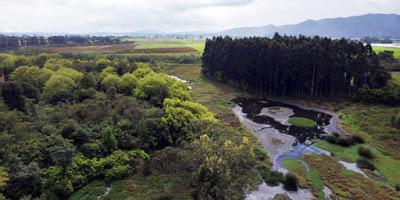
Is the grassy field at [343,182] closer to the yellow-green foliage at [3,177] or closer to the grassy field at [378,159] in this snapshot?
the grassy field at [378,159]

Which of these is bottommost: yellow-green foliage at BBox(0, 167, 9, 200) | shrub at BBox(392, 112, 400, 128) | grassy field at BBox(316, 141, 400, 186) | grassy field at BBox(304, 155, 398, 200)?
grassy field at BBox(304, 155, 398, 200)

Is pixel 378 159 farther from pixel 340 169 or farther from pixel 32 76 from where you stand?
pixel 32 76

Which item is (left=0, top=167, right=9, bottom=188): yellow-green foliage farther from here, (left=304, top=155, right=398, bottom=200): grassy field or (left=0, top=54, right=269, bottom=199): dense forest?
(left=304, top=155, right=398, bottom=200): grassy field

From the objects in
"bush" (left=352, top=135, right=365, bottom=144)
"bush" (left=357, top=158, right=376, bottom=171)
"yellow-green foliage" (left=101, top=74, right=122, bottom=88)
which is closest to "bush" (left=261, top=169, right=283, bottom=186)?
"bush" (left=357, top=158, right=376, bottom=171)

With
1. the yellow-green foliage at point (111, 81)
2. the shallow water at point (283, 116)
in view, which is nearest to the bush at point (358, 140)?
the shallow water at point (283, 116)

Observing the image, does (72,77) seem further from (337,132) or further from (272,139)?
(337,132)

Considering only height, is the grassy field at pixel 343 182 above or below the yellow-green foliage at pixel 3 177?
below
